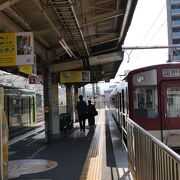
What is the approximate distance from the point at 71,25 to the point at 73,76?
10.8 m

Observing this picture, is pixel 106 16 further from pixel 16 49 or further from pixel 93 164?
pixel 93 164

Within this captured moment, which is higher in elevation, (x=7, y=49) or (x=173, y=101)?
(x=7, y=49)

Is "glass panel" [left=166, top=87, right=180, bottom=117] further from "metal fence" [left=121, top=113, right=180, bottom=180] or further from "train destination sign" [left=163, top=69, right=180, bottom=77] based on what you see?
"metal fence" [left=121, top=113, right=180, bottom=180]

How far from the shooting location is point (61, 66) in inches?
826

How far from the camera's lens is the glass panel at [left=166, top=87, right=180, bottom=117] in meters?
13.5

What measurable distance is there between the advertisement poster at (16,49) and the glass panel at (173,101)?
411 centimetres

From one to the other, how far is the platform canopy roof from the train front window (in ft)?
7.34

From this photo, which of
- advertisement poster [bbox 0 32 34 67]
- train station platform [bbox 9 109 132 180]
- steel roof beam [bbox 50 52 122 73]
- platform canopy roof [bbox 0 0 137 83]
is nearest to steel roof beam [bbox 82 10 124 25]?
platform canopy roof [bbox 0 0 137 83]

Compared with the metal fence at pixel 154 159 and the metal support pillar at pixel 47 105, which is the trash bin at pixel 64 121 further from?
the metal fence at pixel 154 159

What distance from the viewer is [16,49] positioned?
12133 millimetres

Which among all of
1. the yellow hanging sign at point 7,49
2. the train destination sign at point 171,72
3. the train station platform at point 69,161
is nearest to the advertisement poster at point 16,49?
the yellow hanging sign at point 7,49

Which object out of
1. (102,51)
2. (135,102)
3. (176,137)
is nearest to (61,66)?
(102,51)

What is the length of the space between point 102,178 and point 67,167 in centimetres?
193

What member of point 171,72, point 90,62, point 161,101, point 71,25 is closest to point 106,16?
point 71,25
